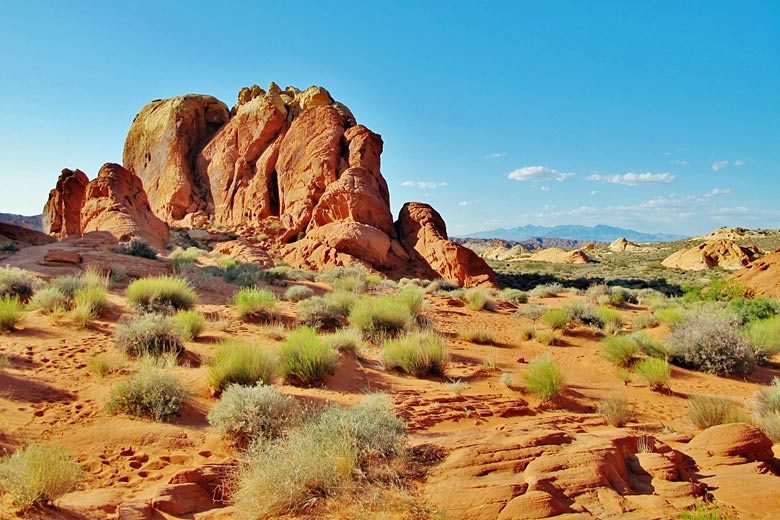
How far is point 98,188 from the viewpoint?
2245 cm

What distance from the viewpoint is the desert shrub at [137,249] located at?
16.5 meters

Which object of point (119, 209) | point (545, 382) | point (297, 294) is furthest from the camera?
point (119, 209)

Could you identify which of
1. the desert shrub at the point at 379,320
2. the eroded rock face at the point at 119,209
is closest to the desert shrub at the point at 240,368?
the desert shrub at the point at 379,320

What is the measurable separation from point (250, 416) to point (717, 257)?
48497mm

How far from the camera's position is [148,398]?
16.3ft

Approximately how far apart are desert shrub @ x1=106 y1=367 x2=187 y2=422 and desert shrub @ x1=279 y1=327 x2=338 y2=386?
1511 millimetres

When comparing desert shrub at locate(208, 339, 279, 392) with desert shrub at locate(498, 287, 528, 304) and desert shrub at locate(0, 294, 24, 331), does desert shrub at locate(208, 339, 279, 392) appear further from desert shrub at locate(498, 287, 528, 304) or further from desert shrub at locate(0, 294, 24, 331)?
desert shrub at locate(498, 287, 528, 304)

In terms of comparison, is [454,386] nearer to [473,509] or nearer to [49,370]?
[473,509]

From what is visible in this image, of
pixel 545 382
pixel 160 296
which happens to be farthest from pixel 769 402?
pixel 160 296

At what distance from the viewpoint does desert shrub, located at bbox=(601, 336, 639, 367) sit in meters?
8.80

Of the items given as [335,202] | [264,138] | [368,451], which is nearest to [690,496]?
[368,451]

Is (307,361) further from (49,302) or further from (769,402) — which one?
(769,402)

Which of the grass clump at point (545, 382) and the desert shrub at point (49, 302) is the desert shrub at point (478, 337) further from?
the desert shrub at point (49, 302)

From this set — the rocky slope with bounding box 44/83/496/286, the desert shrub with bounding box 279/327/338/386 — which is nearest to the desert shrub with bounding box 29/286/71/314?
the desert shrub with bounding box 279/327/338/386
